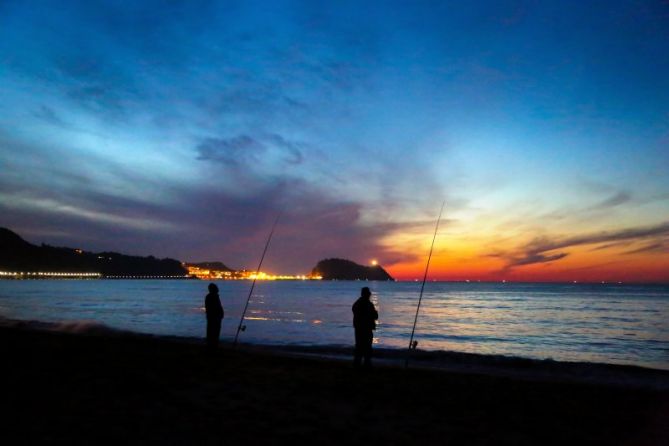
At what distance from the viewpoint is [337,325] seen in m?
31.0

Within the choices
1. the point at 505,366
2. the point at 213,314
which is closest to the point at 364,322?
the point at 213,314

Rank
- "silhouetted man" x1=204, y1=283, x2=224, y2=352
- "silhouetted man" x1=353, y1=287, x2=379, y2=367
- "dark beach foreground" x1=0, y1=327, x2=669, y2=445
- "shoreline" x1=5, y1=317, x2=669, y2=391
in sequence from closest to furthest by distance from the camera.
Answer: "dark beach foreground" x1=0, y1=327, x2=669, y2=445 < "silhouetted man" x1=353, y1=287, x2=379, y2=367 < "silhouetted man" x1=204, y1=283, x2=224, y2=352 < "shoreline" x1=5, y1=317, x2=669, y2=391

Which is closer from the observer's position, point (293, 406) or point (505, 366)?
point (293, 406)

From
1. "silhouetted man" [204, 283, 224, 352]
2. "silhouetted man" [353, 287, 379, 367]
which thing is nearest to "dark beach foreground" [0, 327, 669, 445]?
"silhouetted man" [353, 287, 379, 367]

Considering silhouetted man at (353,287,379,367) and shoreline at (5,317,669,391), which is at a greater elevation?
silhouetted man at (353,287,379,367)

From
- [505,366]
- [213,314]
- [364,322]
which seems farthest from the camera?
[505,366]

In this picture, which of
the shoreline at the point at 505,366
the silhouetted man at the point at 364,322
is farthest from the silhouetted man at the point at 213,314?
the silhouetted man at the point at 364,322

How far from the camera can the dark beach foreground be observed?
17.1ft

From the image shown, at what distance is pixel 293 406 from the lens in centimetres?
655

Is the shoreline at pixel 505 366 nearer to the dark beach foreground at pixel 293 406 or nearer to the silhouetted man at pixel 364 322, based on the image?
the silhouetted man at pixel 364 322

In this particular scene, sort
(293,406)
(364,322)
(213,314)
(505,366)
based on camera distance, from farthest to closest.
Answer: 1. (505,366)
2. (213,314)
3. (364,322)
4. (293,406)

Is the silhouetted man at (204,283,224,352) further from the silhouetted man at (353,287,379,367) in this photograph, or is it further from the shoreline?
the silhouetted man at (353,287,379,367)

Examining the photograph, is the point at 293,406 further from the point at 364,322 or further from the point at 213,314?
the point at 213,314

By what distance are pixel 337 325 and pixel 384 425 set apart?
25688mm
